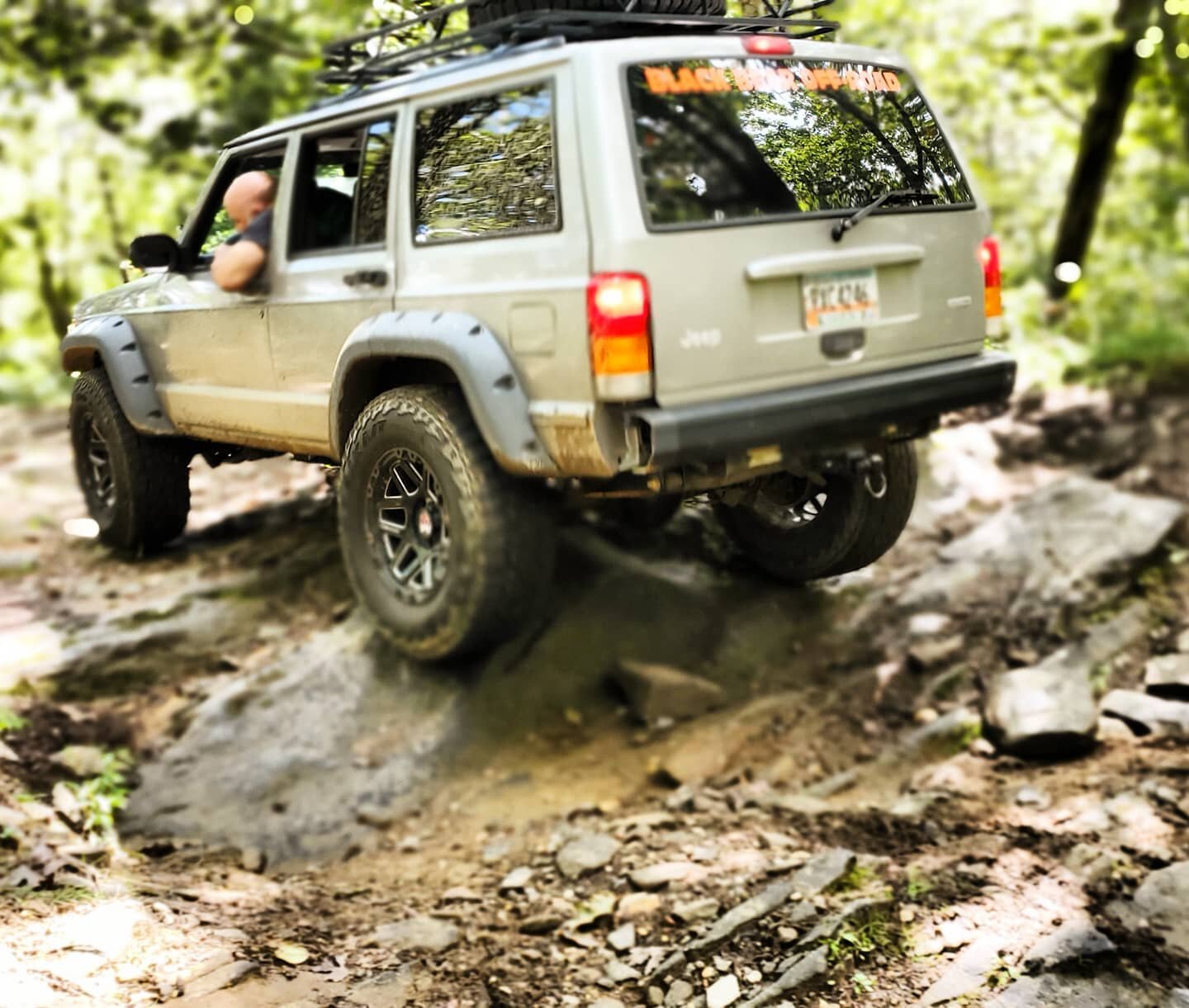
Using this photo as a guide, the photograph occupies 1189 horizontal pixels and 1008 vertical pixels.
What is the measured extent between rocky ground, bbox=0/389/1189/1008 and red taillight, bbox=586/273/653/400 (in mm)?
2024

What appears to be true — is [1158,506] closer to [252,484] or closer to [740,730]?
[740,730]

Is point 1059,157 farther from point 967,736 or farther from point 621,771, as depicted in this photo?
point 621,771

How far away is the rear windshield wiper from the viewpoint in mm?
2855

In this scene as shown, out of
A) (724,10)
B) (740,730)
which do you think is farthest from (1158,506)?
(724,10)

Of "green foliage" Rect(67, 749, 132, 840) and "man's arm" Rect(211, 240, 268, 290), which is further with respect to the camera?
"green foliage" Rect(67, 749, 132, 840)

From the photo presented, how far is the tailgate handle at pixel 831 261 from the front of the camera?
2715mm

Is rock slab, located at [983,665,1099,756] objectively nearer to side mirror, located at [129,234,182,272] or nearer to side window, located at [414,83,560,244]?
side window, located at [414,83,560,244]

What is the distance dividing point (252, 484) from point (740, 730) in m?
3.21

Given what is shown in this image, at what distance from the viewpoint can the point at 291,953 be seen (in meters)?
3.60

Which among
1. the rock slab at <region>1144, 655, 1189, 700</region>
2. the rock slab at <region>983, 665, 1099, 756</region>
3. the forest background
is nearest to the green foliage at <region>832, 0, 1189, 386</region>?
the forest background

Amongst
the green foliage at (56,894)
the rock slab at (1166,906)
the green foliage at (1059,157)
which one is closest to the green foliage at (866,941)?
the rock slab at (1166,906)

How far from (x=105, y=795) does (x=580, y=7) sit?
3606mm

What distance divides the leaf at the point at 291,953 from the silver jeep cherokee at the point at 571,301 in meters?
1.30

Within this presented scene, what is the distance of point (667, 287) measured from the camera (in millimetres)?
2621
